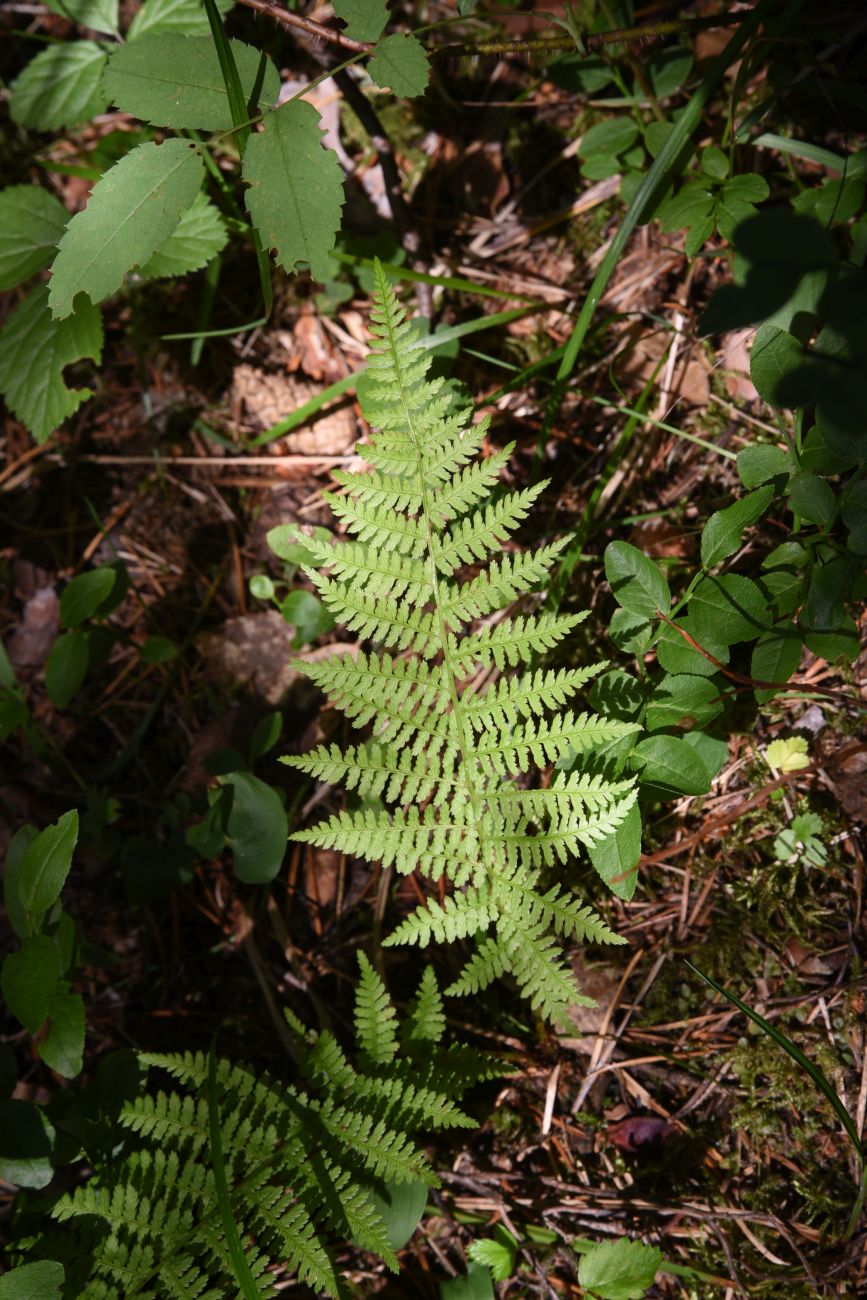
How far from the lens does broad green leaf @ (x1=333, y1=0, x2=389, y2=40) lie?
2.22 meters

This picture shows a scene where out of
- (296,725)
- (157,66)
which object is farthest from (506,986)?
(157,66)

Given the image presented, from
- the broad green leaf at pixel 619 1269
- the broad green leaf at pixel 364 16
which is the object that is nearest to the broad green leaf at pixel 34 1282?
the broad green leaf at pixel 619 1269

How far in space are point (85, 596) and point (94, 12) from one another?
2.08 metres

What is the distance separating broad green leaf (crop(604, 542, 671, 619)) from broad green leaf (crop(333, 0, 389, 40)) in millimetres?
1463

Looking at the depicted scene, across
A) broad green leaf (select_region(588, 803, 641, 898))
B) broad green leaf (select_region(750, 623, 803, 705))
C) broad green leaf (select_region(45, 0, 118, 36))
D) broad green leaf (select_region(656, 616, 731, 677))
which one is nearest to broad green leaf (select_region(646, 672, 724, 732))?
broad green leaf (select_region(656, 616, 731, 677))

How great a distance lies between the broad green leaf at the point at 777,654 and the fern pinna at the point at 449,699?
0.45 metres

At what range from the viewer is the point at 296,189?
2264 mm

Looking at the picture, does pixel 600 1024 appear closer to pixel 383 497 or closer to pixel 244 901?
pixel 244 901

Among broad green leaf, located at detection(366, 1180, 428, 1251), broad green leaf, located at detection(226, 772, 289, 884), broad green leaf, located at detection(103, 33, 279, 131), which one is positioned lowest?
broad green leaf, located at detection(366, 1180, 428, 1251)

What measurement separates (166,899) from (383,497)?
1838mm

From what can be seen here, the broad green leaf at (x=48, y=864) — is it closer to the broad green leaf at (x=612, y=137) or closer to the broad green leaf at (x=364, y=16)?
the broad green leaf at (x=364, y=16)

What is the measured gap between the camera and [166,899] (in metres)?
3.18

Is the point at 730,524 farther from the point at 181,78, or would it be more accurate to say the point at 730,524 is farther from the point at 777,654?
the point at 181,78

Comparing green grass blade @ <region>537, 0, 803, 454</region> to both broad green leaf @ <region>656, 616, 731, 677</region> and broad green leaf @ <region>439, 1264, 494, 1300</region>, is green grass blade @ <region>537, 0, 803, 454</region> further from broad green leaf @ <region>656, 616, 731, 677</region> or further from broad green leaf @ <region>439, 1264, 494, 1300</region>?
broad green leaf @ <region>439, 1264, 494, 1300</region>
